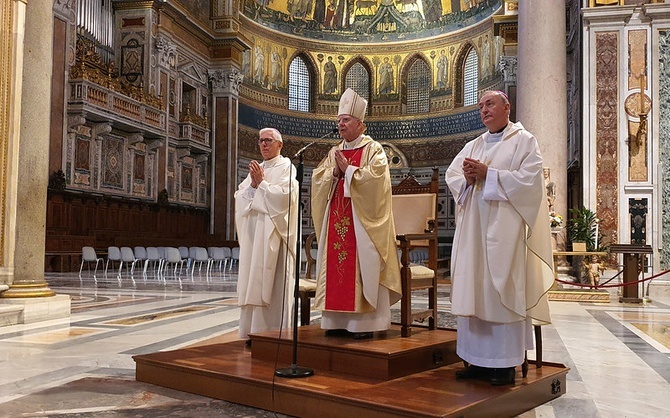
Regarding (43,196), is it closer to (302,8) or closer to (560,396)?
(560,396)

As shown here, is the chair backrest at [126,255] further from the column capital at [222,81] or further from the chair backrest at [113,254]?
the column capital at [222,81]

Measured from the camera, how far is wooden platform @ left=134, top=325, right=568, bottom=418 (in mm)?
3307

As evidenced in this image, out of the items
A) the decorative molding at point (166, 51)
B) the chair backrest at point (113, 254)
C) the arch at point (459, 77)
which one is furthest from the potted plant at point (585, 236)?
the arch at point (459, 77)

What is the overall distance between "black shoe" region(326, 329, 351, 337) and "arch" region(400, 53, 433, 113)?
24.6 m

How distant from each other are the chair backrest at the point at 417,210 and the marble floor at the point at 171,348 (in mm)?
1362

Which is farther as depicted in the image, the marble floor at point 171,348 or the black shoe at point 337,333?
the black shoe at point 337,333

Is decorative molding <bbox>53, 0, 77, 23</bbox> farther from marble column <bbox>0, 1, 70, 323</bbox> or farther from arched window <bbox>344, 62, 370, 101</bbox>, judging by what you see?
arched window <bbox>344, 62, 370, 101</bbox>

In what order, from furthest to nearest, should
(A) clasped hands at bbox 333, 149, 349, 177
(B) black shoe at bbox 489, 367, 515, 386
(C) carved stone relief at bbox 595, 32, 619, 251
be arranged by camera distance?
1. (C) carved stone relief at bbox 595, 32, 619, 251
2. (A) clasped hands at bbox 333, 149, 349, 177
3. (B) black shoe at bbox 489, 367, 515, 386

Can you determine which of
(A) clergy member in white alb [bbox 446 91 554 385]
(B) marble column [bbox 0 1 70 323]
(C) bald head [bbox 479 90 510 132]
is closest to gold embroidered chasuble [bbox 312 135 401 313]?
(A) clergy member in white alb [bbox 446 91 554 385]

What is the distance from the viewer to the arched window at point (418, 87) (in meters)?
28.4

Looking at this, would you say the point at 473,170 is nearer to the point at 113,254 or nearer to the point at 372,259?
the point at 372,259

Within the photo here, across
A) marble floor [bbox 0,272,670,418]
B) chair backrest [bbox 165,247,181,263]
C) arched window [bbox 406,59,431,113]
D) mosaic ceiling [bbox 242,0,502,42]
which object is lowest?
marble floor [bbox 0,272,670,418]

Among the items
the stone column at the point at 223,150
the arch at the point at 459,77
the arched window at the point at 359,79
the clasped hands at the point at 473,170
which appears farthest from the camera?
the arched window at the point at 359,79

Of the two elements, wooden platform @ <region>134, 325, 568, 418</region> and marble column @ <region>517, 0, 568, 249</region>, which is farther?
marble column @ <region>517, 0, 568, 249</region>
